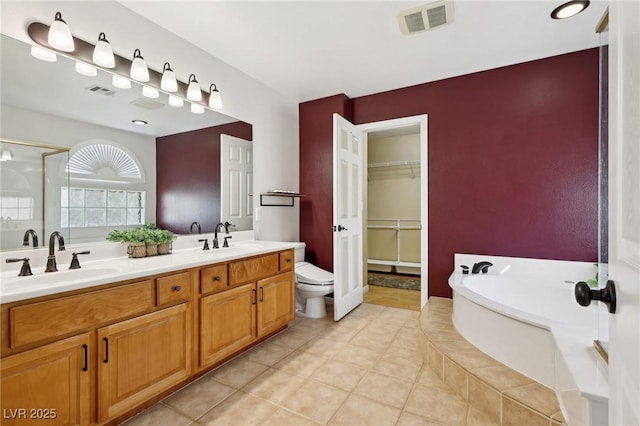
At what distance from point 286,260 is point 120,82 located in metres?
1.73

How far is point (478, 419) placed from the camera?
1.56 m

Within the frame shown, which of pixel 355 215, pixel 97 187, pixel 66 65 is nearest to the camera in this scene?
pixel 66 65

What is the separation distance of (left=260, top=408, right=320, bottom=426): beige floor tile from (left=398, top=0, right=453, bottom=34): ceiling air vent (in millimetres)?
2575

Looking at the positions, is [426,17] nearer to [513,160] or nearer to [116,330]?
[513,160]

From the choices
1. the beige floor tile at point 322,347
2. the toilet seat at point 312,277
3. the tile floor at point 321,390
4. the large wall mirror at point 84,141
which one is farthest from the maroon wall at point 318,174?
the large wall mirror at point 84,141

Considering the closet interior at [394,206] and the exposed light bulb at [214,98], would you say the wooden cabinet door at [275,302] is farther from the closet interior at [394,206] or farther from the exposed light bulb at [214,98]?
the closet interior at [394,206]

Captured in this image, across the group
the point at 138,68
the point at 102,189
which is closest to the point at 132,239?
the point at 102,189

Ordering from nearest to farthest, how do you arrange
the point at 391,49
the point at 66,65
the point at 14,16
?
1. the point at 14,16
2. the point at 66,65
3. the point at 391,49

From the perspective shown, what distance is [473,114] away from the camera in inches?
116

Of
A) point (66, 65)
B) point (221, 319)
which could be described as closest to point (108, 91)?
point (66, 65)

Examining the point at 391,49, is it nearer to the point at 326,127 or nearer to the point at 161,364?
the point at 326,127

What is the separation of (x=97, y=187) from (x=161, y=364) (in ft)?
3.70

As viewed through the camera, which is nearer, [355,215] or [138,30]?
[138,30]

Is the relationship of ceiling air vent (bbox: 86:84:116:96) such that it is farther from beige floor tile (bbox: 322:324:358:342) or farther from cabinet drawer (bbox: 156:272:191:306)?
beige floor tile (bbox: 322:324:358:342)
